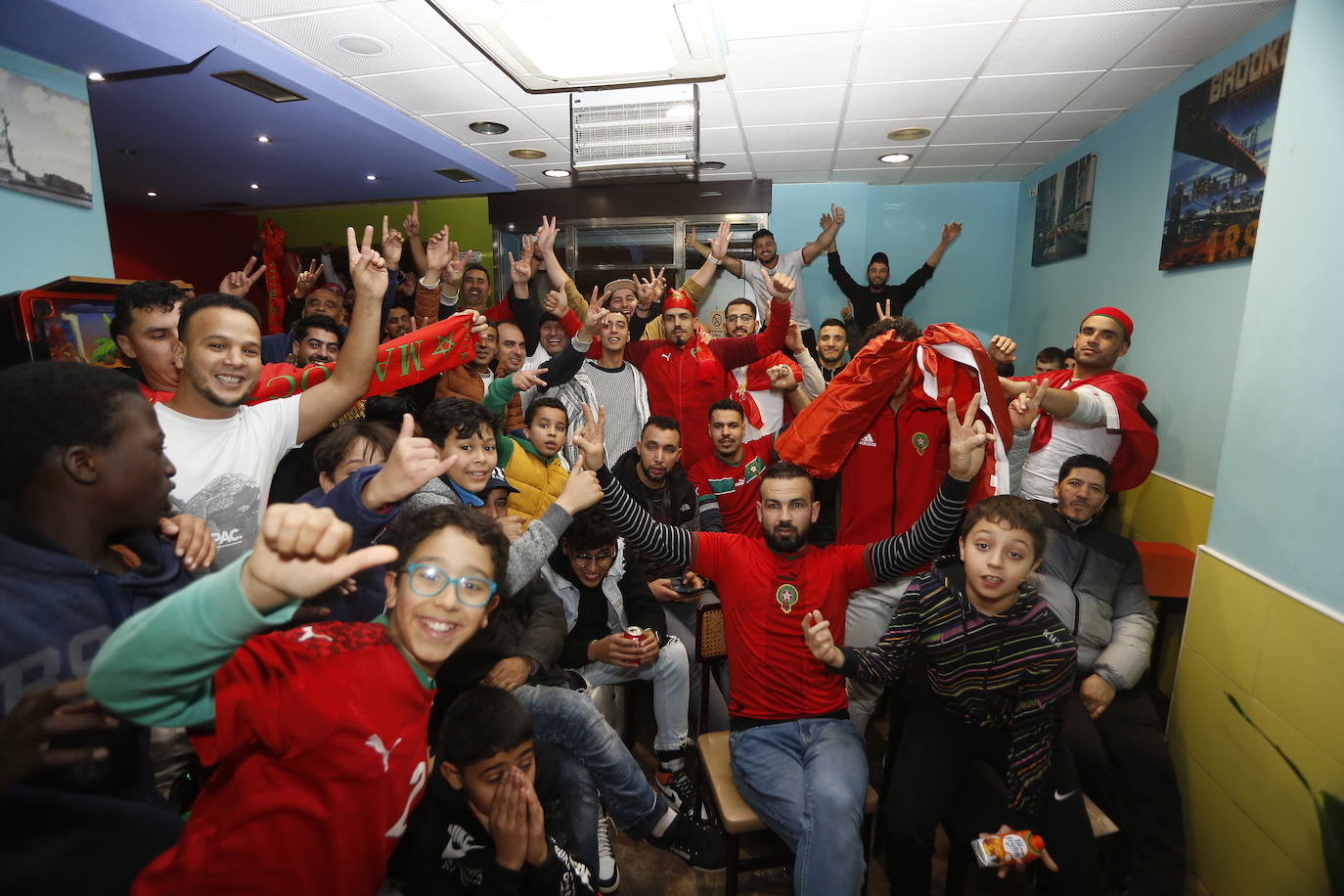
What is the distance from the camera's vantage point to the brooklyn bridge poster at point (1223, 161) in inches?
111

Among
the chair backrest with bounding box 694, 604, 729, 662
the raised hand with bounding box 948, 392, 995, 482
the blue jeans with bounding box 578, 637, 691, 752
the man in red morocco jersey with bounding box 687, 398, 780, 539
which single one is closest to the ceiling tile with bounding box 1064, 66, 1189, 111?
the raised hand with bounding box 948, 392, 995, 482

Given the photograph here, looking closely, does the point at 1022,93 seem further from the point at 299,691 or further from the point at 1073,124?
the point at 299,691

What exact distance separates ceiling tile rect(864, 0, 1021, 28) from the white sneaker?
11.8 ft

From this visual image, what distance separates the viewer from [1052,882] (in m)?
1.86

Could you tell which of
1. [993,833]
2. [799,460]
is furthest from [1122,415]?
[993,833]

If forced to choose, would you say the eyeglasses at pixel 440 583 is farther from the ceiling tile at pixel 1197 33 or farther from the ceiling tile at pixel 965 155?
the ceiling tile at pixel 965 155

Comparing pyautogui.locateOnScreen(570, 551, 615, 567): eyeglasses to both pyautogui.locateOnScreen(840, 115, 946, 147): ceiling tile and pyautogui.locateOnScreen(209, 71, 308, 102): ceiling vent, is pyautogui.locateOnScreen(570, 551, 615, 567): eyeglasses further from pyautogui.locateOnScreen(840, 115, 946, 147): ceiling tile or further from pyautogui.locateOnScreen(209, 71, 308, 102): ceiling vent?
pyautogui.locateOnScreen(840, 115, 946, 147): ceiling tile

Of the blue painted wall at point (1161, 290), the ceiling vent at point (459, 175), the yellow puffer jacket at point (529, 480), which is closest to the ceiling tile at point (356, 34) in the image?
the ceiling vent at point (459, 175)

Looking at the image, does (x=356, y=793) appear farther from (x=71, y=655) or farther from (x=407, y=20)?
(x=407, y=20)

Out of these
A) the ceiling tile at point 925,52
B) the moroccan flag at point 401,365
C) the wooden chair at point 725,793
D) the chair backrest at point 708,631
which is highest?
the ceiling tile at point 925,52

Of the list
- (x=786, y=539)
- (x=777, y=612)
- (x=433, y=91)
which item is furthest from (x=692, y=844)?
(x=433, y=91)

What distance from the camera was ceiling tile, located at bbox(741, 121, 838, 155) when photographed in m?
4.53

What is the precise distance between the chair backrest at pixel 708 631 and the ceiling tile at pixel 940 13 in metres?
2.81

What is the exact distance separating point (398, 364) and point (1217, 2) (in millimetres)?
3881
